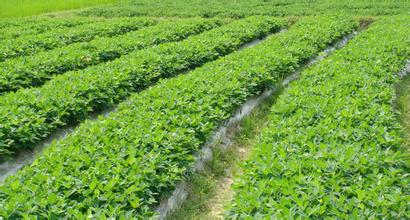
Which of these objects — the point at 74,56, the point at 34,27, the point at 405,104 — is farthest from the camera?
the point at 34,27

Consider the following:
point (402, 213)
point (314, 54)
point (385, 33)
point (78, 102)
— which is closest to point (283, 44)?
point (314, 54)

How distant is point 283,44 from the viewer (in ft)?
34.5

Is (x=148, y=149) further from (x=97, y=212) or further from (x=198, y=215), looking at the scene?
(x=97, y=212)

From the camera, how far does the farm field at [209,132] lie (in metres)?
3.67

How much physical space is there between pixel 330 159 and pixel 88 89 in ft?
14.7

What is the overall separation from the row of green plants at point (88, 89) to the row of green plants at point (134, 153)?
2.73 ft

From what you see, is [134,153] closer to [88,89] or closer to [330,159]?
[330,159]

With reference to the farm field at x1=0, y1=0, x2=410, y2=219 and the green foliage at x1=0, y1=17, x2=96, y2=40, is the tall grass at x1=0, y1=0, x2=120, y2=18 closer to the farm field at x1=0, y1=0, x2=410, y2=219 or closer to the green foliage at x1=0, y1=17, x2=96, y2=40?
the green foliage at x1=0, y1=17, x2=96, y2=40

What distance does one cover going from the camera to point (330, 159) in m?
4.16

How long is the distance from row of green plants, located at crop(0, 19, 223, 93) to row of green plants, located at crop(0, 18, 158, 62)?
1.07 metres

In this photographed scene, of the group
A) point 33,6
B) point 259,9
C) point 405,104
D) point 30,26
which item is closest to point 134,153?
point 405,104

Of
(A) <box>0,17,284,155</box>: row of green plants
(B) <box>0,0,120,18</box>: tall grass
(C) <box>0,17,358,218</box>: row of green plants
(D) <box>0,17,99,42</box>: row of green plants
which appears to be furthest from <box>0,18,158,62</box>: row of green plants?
(B) <box>0,0,120,18</box>: tall grass

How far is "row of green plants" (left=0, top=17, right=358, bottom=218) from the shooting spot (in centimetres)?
362

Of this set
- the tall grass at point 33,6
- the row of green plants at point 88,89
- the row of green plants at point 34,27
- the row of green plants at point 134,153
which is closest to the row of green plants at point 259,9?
the tall grass at point 33,6
